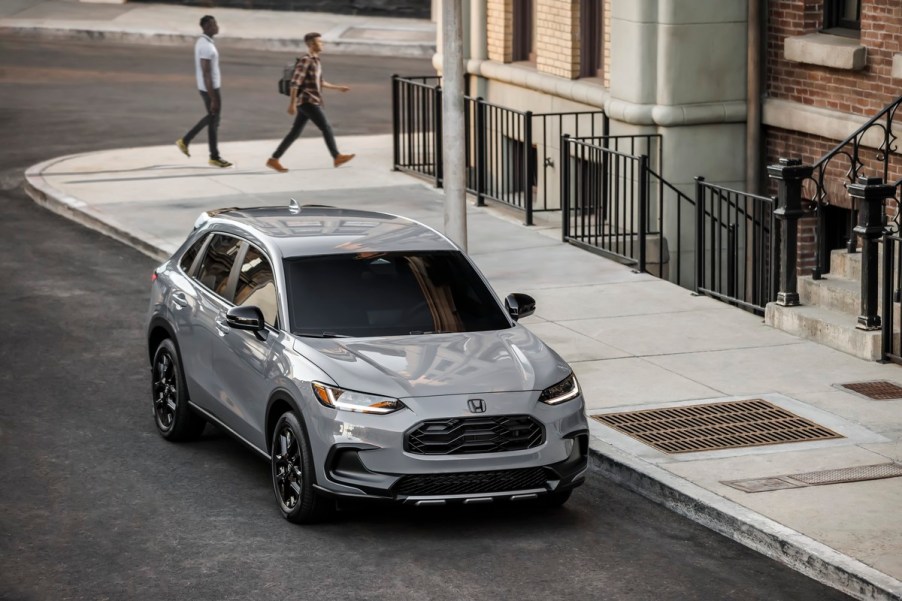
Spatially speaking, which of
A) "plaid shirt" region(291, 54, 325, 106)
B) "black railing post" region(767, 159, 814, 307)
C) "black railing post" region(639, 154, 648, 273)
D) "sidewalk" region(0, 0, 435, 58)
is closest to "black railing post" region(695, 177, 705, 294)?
"black railing post" region(639, 154, 648, 273)

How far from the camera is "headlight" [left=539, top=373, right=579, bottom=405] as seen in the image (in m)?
9.16

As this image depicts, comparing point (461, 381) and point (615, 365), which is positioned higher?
point (461, 381)

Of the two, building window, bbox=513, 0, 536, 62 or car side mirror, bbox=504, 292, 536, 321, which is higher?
building window, bbox=513, 0, 536, 62

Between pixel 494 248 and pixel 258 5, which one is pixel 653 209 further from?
pixel 258 5

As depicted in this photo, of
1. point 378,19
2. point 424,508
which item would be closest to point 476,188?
point 424,508

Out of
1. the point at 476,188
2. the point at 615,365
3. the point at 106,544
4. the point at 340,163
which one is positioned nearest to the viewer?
the point at 106,544

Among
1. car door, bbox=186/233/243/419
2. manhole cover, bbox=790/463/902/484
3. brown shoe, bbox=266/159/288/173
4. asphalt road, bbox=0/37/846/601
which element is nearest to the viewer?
asphalt road, bbox=0/37/846/601

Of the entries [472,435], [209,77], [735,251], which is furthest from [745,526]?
[209,77]

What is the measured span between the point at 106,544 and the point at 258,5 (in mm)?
36726

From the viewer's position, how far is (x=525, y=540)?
29.7 ft

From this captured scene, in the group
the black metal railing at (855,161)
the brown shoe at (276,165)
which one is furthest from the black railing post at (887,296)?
the brown shoe at (276,165)

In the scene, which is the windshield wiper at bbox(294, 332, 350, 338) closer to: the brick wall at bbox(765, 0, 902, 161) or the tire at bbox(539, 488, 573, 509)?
the tire at bbox(539, 488, 573, 509)

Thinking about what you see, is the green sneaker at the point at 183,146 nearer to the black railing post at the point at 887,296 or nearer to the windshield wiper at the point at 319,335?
the black railing post at the point at 887,296

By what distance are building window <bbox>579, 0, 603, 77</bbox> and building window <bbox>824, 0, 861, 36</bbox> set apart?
370cm
